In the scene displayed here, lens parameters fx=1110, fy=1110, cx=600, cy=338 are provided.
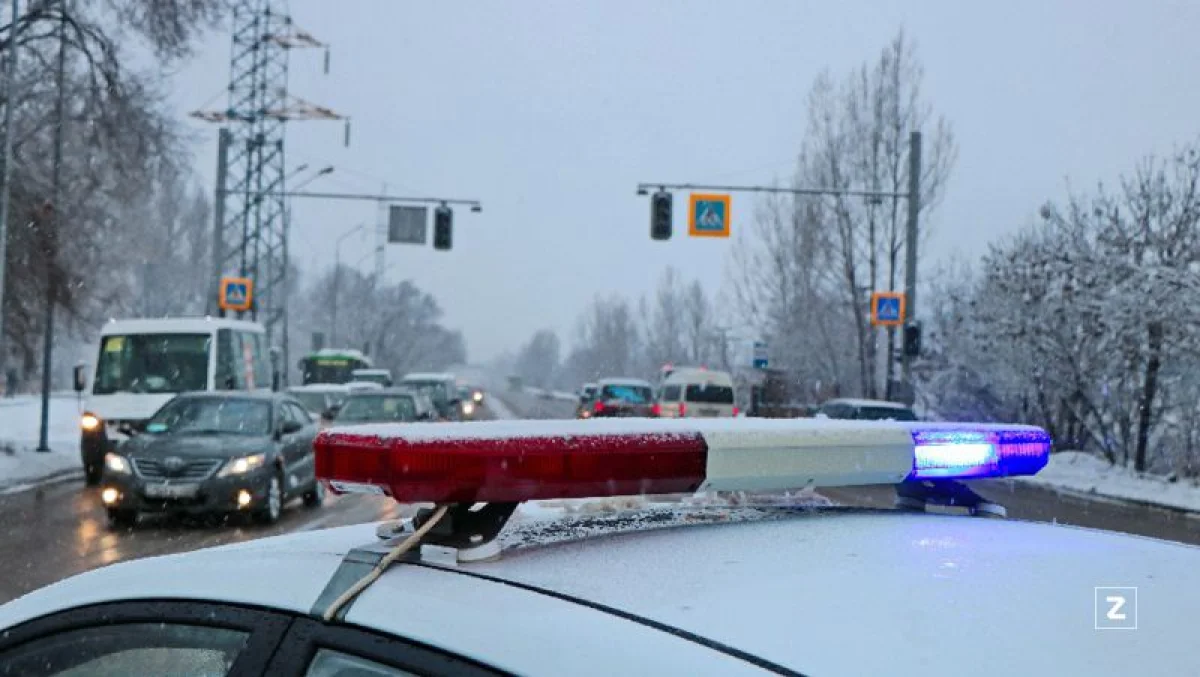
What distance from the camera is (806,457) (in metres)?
1.87

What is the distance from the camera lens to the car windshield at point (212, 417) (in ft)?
42.9

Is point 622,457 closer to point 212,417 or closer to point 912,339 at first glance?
point 212,417

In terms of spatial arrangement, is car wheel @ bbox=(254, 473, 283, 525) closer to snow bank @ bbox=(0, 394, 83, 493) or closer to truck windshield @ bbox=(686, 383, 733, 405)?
snow bank @ bbox=(0, 394, 83, 493)

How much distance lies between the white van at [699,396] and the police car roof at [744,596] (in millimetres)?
26071

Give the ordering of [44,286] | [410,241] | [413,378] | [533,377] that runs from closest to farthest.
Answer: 1. [44,286]
2. [410,241]
3. [413,378]
4. [533,377]

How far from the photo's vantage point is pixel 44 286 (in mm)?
19938

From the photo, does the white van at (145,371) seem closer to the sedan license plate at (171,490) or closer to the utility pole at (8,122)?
the utility pole at (8,122)

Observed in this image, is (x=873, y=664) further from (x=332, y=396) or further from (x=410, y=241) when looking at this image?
(x=332, y=396)

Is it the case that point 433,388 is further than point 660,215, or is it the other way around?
point 433,388

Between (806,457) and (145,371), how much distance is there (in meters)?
17.8

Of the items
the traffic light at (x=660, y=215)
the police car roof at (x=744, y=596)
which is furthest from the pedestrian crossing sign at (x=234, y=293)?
the police car roof at (x=744, y=596)

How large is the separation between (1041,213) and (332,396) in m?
23.0

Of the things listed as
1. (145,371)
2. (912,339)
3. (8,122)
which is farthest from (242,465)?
(912,339)

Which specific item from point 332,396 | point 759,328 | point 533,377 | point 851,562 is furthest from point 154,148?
point 533,377
